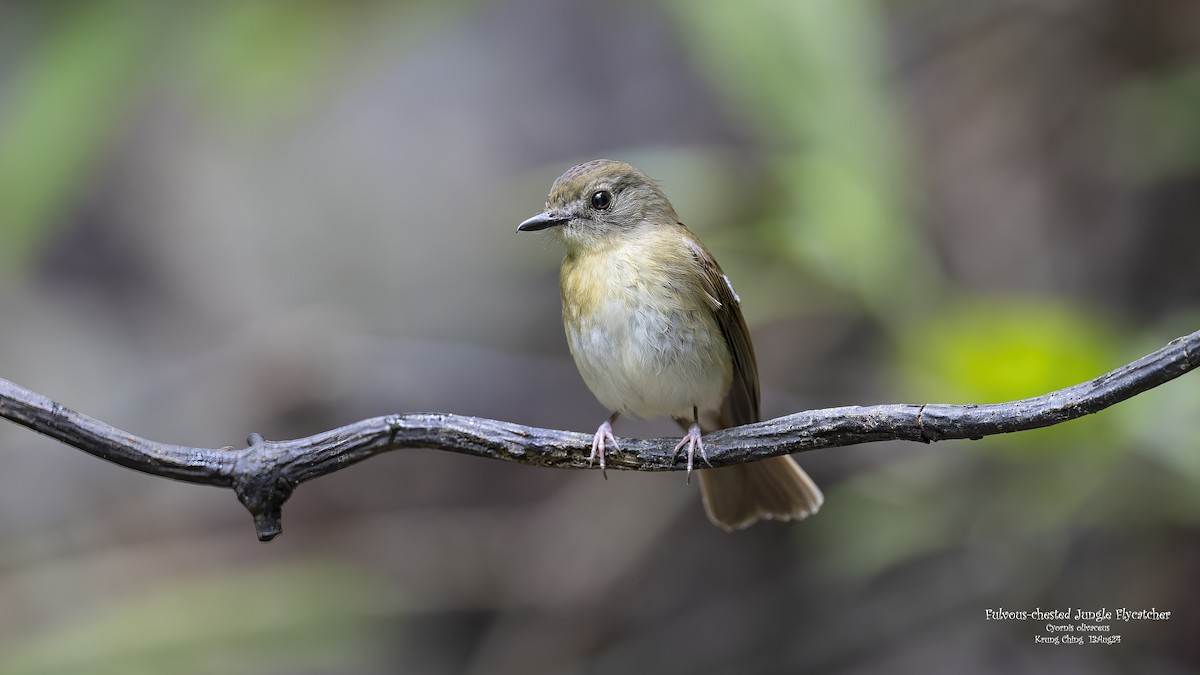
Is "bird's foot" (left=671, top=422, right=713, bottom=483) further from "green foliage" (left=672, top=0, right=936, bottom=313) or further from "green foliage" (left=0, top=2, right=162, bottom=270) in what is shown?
"green foliage" (left=0, top=2, right=162, bottom=270)

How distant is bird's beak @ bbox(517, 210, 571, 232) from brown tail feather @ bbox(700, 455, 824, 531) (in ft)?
3.46

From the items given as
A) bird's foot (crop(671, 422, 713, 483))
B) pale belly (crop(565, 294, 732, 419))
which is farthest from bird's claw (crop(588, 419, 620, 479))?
pale belly (crop(565, 294, 732, 419))

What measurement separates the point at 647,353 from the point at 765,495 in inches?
31.1

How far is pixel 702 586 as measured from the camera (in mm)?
6059

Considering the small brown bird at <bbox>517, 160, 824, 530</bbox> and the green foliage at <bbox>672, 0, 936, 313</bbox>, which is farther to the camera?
the green foliage at <bbox>672, 0, 936, 313</bbox>

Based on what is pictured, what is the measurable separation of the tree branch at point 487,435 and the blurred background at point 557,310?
1.36 meters

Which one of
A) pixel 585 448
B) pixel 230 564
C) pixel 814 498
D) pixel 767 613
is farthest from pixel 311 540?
pixel 585 448

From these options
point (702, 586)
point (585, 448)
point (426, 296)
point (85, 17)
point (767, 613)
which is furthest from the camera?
point (426, 296)

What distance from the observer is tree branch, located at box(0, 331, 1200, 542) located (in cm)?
227

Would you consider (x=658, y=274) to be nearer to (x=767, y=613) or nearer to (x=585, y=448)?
(x=585, y=448)

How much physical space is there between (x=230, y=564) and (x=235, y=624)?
127 cm

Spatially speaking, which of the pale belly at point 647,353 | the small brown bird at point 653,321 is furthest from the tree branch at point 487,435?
the pale belly at point 647,353

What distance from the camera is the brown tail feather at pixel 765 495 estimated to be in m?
3.83

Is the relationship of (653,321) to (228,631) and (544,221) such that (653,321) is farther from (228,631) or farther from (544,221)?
(228,631)
